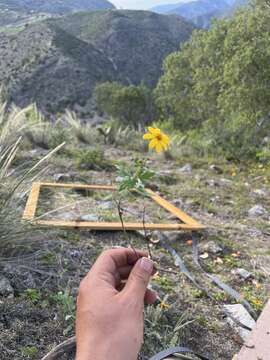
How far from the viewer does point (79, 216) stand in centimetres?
341

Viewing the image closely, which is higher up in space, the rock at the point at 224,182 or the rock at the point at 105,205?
the rock at the point at 105,205

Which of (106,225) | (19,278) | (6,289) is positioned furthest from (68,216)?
(6,289)

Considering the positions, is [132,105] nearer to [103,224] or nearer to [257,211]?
[257,211]

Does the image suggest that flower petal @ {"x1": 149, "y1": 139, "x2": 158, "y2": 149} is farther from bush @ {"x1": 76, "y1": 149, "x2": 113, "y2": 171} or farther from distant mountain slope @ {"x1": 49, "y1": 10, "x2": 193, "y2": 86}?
distant mountain slope @ {"x1": 49, "y1": 10, "x2": 193, "y2": 86}

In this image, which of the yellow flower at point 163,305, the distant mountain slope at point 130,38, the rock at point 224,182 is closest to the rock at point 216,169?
the rock at point 224,182

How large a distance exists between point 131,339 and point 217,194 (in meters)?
4.38

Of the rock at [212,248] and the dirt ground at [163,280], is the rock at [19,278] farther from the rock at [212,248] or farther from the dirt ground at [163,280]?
the rock at [212,248]

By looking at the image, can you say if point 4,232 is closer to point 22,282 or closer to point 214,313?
point 22,282

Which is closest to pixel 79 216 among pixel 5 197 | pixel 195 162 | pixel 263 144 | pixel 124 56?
pixel 5 197

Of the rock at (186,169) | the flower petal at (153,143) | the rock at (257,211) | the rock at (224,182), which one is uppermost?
the flower petal at (153,143)

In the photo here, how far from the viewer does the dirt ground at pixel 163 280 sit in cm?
190

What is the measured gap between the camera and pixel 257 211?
453cm

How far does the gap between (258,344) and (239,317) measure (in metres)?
0.53

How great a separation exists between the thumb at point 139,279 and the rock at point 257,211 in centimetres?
364
